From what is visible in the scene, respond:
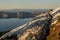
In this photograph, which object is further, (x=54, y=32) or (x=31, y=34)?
(x=31, y=34)

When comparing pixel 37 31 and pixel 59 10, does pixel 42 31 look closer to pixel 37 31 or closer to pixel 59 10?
pixel 37 31

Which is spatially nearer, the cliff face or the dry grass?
the cliff face

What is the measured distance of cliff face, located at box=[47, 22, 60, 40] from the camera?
12702mm

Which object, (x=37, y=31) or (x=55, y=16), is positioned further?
(x=55, y=16)

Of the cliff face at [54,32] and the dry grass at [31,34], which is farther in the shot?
the dry grass at [31,34]

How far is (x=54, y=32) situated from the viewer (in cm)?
1290

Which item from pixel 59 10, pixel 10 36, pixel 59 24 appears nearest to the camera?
pixel 59 24

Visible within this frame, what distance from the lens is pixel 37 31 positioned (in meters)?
13.7

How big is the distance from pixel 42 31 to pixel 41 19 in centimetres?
94

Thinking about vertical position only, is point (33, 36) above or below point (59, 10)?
below

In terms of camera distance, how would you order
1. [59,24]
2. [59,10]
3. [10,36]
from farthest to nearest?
[59,10]
[10,36]
[59,24]

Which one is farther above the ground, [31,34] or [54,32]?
[54,32]

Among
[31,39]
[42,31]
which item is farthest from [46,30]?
[31,39]

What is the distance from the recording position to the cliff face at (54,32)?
12702mm
